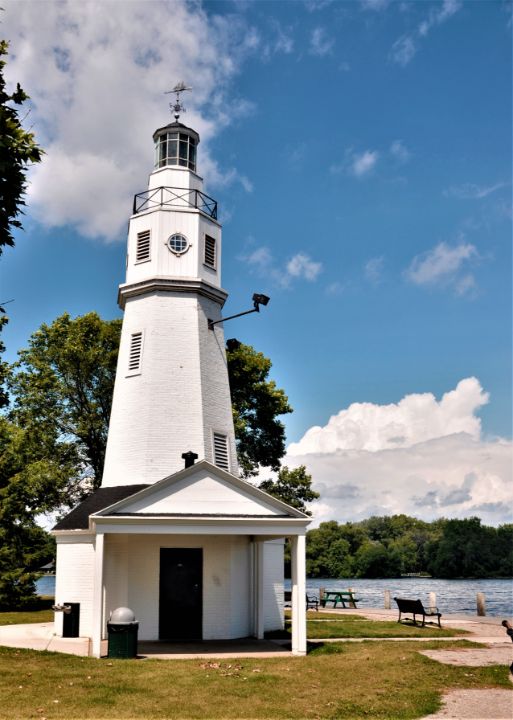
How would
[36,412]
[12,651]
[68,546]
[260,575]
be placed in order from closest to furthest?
[12,651] < [260,575] < [68,546] < [36,412]

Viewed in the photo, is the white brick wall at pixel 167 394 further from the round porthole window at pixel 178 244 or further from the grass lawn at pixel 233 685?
the grass lawn at pixel 233 685

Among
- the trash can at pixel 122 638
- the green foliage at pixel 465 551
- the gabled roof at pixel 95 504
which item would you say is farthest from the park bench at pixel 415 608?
the green foliage at pixel 465 551

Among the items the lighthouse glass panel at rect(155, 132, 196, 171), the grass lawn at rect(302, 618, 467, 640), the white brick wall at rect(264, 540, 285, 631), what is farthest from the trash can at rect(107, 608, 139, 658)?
the lighthouse glass panel at rect(155, 132, 196, 171)

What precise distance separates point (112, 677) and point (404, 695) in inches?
199

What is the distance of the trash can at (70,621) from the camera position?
19.6 m

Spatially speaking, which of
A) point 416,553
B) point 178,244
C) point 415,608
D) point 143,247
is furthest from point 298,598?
point 416,553

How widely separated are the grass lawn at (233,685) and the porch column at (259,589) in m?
3.94

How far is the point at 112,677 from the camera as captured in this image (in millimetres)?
12727

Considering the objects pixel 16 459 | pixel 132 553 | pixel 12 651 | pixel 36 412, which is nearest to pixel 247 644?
pixel 132 553

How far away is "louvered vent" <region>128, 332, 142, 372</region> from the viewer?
21781 millimetres

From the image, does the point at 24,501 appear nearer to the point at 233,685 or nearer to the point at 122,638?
the point at 122,638

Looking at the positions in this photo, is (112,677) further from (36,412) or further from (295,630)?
(36,412)

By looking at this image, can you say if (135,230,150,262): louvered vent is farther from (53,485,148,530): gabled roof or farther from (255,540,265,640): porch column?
(255,540,265,640): porch column

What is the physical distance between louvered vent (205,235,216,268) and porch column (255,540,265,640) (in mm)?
8939
